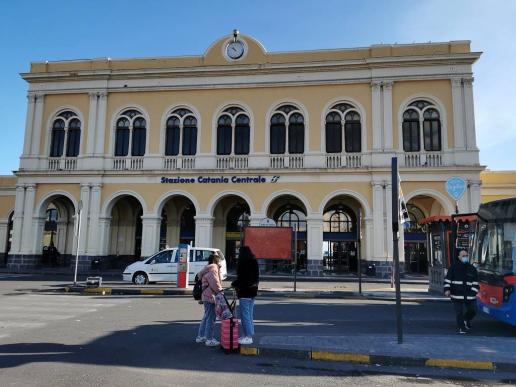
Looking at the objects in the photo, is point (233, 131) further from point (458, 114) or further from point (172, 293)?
point (458, 114)

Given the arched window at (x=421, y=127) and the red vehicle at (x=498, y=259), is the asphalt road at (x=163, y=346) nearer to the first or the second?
the red vehicle at (x=498, y=259)

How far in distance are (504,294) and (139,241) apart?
2389cm

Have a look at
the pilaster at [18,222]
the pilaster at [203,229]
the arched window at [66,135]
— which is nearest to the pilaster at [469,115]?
the pilaster at [203,229]

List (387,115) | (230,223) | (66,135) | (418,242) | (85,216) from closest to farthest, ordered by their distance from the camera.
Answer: (387,115)
(418,242)
(85,216)
(66,135)
(230,223)

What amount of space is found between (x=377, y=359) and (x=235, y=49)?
23.0m

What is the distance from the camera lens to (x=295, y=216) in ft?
88.6

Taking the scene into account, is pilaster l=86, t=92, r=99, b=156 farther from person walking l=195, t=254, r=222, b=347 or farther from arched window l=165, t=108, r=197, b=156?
person walking l=195, t=254, r=222, b=347

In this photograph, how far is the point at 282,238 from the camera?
1823 centimetres

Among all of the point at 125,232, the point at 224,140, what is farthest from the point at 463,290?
the point at 125,232

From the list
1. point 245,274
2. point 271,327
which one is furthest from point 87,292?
point 245,274

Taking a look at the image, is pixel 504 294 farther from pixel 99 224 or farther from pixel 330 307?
pixel 99 224

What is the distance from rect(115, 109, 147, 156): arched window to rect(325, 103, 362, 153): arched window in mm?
11670

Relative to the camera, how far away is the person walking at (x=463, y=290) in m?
8.94

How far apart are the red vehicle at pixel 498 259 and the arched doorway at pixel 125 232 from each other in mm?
22134
